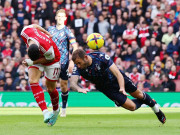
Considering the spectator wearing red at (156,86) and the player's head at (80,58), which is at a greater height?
the player's head at (80,58)

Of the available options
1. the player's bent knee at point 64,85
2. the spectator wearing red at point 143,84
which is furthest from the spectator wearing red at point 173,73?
→ the player's bent knee at point 64,85

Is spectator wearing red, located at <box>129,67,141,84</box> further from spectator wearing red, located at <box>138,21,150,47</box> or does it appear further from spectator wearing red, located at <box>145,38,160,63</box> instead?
spectator wearing red, located at <box>138,21,150,47</box>

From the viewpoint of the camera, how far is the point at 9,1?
80.8 feet

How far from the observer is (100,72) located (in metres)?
10.3

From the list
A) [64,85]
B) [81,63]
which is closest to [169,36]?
[64,85]

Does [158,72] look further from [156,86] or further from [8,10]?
[8,10]

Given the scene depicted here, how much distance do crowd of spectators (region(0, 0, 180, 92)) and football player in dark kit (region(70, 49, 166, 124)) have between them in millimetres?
8673

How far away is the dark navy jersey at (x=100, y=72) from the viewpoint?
10.1 meters

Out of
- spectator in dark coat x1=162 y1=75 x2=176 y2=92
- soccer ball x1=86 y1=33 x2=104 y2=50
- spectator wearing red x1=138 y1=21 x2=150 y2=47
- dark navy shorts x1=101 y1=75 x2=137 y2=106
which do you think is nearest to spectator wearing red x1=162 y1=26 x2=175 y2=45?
spectator wearing red x1=138 y1=21 x2=150 y2=47

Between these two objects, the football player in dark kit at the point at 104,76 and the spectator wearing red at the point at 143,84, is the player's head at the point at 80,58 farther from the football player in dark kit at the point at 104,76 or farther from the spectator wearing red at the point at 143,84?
the spectator wearing red at the point at 143,84

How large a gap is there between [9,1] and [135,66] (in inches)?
304

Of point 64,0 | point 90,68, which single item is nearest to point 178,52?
point 64,0

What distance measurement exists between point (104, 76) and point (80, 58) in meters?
1.11

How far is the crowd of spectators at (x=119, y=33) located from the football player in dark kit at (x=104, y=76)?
867 centimetres
